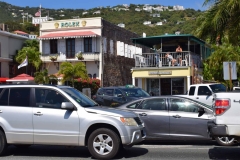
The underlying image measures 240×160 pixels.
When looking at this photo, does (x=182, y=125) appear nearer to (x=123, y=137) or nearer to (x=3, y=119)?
(x=123, y=137)

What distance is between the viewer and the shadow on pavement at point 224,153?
32.9ft

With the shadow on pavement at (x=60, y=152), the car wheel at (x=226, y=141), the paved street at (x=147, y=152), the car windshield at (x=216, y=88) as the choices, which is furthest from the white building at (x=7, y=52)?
the car wheel at (x=226, y=141)

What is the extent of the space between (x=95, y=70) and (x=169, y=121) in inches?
1004

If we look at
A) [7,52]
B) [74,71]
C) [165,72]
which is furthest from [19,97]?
[7,52]

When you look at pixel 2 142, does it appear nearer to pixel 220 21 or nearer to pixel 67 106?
pixel 67 106

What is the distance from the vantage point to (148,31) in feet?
222

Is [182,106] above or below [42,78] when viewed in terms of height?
below

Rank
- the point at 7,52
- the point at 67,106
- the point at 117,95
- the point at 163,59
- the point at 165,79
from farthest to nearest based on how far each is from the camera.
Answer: the point at 7,52, the point at 165,79, the point at 163,59, the point at 117,95, the point at 67,106

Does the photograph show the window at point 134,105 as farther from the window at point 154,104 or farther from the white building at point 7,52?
the white building at point 7,52

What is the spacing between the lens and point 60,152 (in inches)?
439

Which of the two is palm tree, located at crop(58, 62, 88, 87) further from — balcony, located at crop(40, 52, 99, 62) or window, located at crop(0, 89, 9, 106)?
window, located at crop(0, 89, 9, 106)

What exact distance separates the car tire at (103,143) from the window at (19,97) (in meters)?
1.94

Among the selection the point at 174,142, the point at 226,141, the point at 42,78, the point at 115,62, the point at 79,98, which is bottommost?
the point at 174,142

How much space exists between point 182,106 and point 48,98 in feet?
13.4
